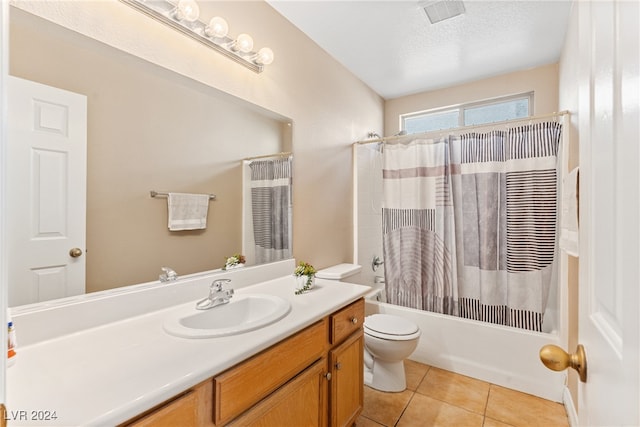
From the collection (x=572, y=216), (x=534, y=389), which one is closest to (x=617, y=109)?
(x=572, y=216)

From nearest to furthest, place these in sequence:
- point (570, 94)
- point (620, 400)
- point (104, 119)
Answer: point (620, 400), point (104, 119), point (570, 94)

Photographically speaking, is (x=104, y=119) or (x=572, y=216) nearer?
(x=104, y=119)

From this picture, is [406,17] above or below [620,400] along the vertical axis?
above

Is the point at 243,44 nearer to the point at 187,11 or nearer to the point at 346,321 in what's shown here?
the point at 187,11

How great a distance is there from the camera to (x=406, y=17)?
2.03m

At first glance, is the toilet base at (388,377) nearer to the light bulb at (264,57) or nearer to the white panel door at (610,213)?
the white panel door at (610,213)

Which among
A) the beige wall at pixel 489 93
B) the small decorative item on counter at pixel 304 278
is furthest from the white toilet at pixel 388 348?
the beige wall at pixel 489 93

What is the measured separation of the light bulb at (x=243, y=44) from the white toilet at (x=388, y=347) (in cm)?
156

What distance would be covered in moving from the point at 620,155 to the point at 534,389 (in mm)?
2292

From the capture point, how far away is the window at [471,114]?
2.90 metres

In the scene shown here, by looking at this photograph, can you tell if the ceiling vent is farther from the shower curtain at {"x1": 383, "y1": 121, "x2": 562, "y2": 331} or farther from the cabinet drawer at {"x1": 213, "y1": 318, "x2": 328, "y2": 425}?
the cabinet drawer at {"x1": 213, "y1": 318, "x2": 328, "y2": 425}

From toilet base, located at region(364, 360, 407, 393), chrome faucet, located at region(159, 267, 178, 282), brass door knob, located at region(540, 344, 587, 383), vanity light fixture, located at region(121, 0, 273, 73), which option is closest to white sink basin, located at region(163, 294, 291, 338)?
chrome faucet, located at region(159, 267, 178, 282)

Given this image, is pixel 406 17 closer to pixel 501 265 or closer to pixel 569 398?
pixel 501 265

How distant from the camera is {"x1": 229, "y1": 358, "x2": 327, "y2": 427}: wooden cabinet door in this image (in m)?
1.01
